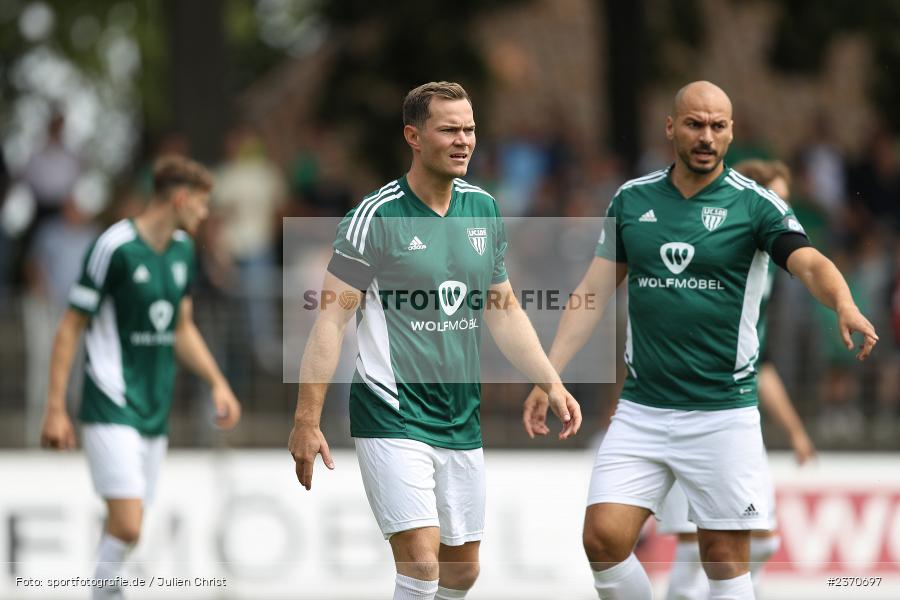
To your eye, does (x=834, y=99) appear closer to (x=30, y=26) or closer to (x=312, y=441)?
(x=30, y=26)

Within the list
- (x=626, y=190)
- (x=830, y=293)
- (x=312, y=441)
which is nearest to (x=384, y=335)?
(x=312, y=441)

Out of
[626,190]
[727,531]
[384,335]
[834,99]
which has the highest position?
[834,99]

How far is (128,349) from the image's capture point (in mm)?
9000

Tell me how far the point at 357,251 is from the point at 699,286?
5.59 feet

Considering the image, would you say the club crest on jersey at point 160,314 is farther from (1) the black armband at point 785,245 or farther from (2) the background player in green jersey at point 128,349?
(1) the black armband at point 785,245

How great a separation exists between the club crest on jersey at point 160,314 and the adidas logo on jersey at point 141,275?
16 centimetres

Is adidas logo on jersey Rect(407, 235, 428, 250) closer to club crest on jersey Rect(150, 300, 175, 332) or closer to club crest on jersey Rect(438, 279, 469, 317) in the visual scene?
club crest on jersey Rect(438, 279, 469, 317)

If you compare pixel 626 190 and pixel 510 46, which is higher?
pixel 510 46

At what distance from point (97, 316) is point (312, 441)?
9.26 ft

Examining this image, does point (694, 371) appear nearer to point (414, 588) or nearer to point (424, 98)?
point (414, 588)

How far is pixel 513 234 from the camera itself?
44.1ft

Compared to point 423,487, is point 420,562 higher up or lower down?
lower down

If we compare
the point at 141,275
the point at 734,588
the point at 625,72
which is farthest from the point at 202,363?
the point at 625,72

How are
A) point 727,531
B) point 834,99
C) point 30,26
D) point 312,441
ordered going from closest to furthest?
point 312,441 → point 727,531 → point 834,99 → point 30,26
